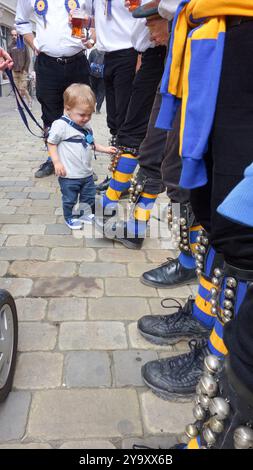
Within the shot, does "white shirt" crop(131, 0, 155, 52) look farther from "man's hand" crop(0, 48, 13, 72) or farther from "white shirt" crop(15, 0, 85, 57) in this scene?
"white shirt" crop(15, 0, 85, 57)

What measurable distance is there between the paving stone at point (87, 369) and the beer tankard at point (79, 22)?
2903 millimetres

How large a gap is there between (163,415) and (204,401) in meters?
0.48

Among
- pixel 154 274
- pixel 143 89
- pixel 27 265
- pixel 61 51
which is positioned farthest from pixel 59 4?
pixel 154 274

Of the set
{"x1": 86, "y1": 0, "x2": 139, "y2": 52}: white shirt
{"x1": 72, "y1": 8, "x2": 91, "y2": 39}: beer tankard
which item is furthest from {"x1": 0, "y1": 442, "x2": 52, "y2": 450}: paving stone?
{"x1": 72, "y1": 8, "x2": 91, "y2": 39}: beer tankard

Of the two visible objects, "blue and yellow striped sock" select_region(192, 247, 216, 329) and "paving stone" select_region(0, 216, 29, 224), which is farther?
"paving stone" select_region(0, 216, 29, 224)

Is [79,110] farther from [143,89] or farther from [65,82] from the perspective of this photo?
[65,82]

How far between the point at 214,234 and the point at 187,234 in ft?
2.55

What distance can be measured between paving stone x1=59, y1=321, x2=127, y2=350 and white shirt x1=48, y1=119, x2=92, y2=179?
4.79 feet

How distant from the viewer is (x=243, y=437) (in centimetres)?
86

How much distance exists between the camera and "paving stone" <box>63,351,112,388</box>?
1561mm

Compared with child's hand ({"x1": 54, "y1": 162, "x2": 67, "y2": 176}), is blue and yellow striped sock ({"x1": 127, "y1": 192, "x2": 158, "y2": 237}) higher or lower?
lower

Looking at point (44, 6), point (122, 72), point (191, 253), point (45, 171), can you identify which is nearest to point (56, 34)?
point (44, 6)

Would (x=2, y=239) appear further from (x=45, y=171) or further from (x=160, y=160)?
(x=45, y=171)

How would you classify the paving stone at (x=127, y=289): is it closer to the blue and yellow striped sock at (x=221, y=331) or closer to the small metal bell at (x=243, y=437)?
the blue and yellow striped sock at (x=221, y=331)
